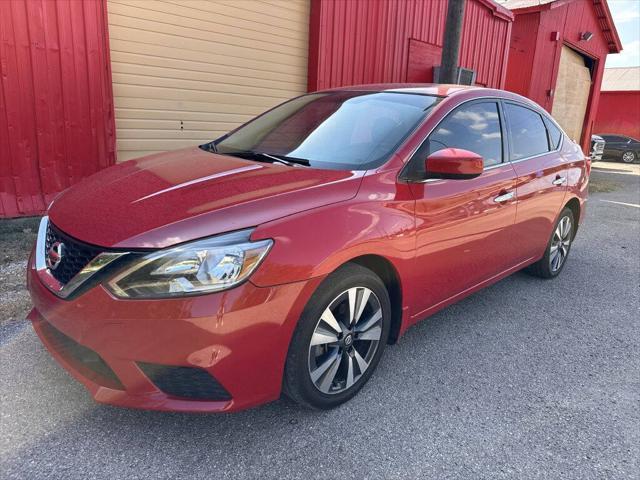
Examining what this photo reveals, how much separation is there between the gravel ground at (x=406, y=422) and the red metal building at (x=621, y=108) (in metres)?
31.0

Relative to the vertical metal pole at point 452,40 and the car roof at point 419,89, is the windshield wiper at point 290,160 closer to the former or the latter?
the car roof at point 419,89

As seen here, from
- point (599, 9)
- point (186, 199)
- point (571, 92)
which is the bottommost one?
point (186, 199)

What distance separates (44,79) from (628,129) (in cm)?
3238

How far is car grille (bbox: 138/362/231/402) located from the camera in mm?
2002

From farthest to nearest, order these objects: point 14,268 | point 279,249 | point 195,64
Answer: point 195,64 → point 14,268 → point 279,249

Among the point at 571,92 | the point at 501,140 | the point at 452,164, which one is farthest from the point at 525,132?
the point at 571,92

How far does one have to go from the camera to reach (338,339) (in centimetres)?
247

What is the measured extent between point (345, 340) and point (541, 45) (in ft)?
49.1

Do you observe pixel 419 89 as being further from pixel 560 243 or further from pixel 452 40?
pixel 452 40

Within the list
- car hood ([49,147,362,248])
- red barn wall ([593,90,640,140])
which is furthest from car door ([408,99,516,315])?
red barn wall ([593,90,640,140])

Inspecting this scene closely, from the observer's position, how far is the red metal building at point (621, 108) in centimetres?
2892

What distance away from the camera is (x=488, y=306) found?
159 inches

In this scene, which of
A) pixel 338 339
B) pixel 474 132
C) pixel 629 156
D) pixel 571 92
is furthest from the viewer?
pixel 629 156

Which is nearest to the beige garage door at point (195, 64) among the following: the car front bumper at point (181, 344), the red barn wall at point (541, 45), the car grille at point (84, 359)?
the car grille at point (84, 359)
